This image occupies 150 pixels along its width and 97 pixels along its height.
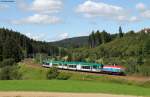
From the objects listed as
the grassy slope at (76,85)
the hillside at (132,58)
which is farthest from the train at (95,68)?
the grassy slope at (76,85)

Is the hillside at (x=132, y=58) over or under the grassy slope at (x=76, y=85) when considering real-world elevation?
over

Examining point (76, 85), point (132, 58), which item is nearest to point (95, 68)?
point (132, 58)

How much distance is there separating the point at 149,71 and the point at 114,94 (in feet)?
191

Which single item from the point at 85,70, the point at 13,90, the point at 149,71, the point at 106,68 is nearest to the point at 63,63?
the point at 85,70

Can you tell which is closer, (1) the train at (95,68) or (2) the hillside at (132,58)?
(1) the train at (95,68)

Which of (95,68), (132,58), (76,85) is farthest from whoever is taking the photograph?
(132,58)

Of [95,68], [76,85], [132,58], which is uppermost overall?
[132,58]

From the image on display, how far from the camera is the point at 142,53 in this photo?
508 ft

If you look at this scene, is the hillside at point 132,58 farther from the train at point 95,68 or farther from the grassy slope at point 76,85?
the grassy slope at point 76,85

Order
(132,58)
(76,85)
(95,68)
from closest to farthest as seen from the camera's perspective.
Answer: (76,85) < (95,68) < (132,58)

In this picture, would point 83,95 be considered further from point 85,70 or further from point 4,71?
point 85,70

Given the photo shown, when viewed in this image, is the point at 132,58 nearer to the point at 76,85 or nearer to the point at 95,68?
the point at 95,68

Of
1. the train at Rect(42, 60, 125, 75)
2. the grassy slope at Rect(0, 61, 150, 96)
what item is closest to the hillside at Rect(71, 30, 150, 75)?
the train at Rect(42, 60, 125, 75)

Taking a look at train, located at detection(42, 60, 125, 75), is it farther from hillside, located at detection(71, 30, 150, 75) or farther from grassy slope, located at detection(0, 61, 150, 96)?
grassy slope, located at detection(0, 61, 150, 96)
